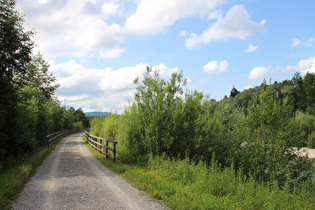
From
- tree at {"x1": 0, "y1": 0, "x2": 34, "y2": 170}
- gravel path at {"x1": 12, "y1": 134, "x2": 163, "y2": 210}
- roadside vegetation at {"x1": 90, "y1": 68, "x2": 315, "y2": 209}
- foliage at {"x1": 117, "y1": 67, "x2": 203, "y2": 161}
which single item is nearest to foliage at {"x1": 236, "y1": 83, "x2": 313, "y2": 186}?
roadside vegetation at {"x1": 90, "y1": 68, "x2": 315, "y2": 209}

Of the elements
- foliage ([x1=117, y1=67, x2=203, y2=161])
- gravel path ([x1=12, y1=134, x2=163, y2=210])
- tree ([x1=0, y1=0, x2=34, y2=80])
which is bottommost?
gravel path ([x1=12, y1=134, x2=163, y2=210])

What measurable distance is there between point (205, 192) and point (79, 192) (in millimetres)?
4079

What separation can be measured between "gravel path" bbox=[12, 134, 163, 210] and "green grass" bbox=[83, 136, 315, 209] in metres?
0.53

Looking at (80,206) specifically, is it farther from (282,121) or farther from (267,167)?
(282,121)

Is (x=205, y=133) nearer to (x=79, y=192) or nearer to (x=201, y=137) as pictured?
(x=201, y=137)

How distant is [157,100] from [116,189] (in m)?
6.11

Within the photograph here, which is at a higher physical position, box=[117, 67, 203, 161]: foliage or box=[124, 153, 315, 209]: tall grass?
box=[117, 67, 203, 161]: foliage

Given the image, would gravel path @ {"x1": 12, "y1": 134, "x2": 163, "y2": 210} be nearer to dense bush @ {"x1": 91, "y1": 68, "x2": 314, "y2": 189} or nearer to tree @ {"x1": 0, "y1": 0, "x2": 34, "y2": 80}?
dense bush @ {"x1": 91, "y1": 68, "x2": 314, "y2": 189}

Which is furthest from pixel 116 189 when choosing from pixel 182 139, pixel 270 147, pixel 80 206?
pixel 270 147

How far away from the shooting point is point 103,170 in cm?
980

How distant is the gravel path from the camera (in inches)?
217

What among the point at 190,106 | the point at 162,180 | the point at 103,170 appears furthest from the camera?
the point at 190,106

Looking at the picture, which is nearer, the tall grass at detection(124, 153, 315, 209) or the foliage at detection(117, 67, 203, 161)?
the tall grass at detection(124, 153, 315, 209)

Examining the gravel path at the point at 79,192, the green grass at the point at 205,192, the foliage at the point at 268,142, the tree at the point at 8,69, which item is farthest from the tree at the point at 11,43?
the foliage at the point at 268,142
